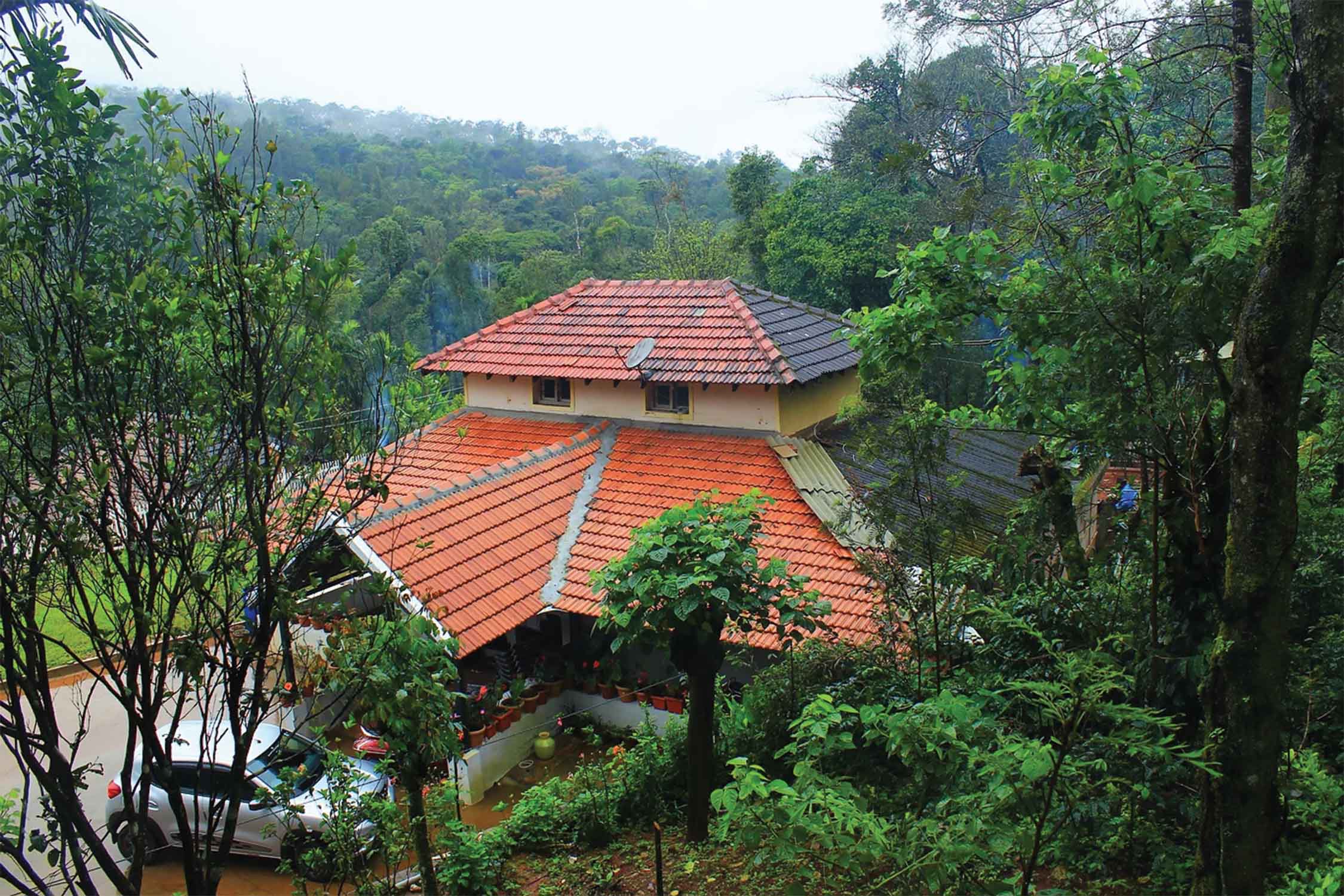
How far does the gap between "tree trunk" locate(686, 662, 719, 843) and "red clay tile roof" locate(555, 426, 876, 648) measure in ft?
8.83

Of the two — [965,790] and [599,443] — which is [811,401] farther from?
[965,790]

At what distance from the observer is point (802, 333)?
14227mm

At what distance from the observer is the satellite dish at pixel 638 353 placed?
1349 centimetres

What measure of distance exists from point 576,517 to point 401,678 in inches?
326

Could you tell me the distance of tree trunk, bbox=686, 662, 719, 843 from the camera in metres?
6.49

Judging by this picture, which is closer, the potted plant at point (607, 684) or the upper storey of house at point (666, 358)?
the potted plant at point (607, 684)

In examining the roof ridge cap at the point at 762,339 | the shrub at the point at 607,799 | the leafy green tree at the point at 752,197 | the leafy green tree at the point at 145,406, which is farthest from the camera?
the leafy green tree at the point at 752,197

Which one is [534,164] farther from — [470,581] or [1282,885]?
[1282,885]

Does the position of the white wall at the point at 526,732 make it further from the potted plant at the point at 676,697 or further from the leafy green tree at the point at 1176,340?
the leafy green tree at the point at 1176,340

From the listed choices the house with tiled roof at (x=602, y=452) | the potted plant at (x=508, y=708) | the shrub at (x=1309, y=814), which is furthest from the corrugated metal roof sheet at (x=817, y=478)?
the shrub at (x=1309, y=814)

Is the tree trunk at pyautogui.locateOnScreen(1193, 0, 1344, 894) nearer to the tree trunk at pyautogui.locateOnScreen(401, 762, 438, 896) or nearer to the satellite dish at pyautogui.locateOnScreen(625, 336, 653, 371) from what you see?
the tree trunk at pyautogui.locateOnScreen(401, 762, 438, 896)

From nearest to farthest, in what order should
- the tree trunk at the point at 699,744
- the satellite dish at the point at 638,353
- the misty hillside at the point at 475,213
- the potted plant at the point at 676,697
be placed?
the tree trunk at the point at 699,744
the potted plant at the point at 676,697
the satellite dish at the point at 638,353
the misty hillside at the point at 475,213

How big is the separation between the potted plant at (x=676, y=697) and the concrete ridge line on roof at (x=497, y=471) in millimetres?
3635

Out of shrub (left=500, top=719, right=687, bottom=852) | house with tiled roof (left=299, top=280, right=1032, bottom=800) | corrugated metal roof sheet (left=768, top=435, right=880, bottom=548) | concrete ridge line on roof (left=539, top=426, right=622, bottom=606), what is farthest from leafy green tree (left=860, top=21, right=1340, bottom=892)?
concrete ridge line on roof (left=539, top=426, right=622, bottom=606)
